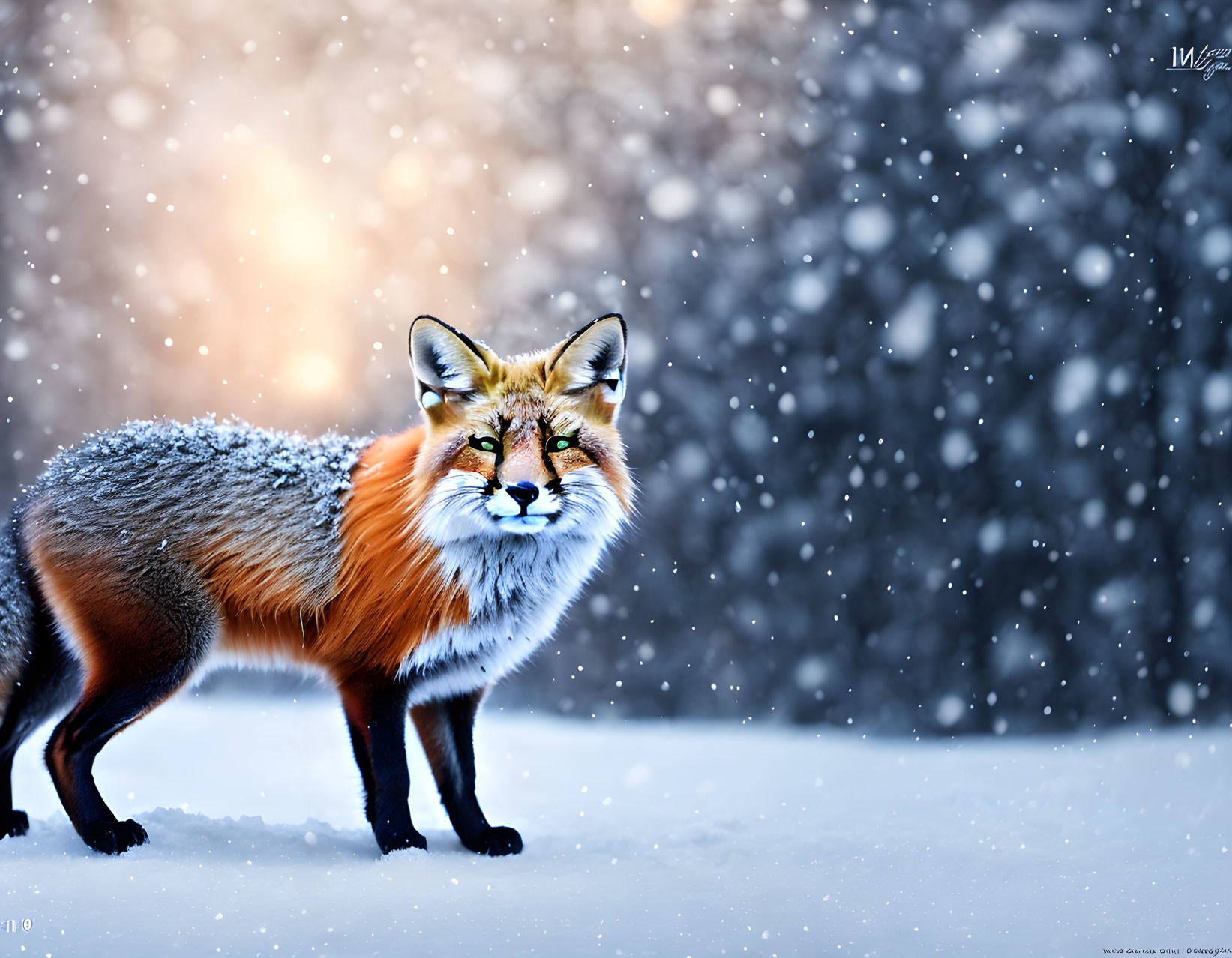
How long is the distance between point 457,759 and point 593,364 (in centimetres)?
68

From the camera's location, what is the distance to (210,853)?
4.85ft

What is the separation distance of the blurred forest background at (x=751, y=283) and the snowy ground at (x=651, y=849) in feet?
0.84

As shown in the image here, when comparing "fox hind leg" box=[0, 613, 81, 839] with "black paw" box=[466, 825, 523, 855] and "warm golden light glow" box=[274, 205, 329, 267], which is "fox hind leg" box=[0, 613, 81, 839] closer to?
"black paw" box=[466, 825, 523, 855]

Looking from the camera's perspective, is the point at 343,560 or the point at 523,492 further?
the point at 343,560

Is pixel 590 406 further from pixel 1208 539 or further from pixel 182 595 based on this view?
pixel 1208 539

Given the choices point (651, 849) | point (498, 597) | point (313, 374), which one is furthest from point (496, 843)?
point (313, 374)

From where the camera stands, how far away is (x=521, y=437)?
4.68 ft

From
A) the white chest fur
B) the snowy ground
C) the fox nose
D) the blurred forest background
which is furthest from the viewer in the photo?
the blurred forest background

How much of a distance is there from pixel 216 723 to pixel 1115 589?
2321 mm

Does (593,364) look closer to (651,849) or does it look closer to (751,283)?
(651,849)

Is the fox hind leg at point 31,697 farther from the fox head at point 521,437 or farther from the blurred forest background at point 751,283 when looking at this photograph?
the blurred forest background at point 751,283

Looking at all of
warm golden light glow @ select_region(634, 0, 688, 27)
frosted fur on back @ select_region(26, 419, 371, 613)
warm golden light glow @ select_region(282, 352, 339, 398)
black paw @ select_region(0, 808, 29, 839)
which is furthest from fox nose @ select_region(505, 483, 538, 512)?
warm golden light glow @ select_region(634, 0, 688, 27)

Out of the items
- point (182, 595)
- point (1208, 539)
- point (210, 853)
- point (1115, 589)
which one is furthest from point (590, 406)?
point (1208, 539)

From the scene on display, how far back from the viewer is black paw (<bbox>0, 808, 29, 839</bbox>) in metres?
1.53
